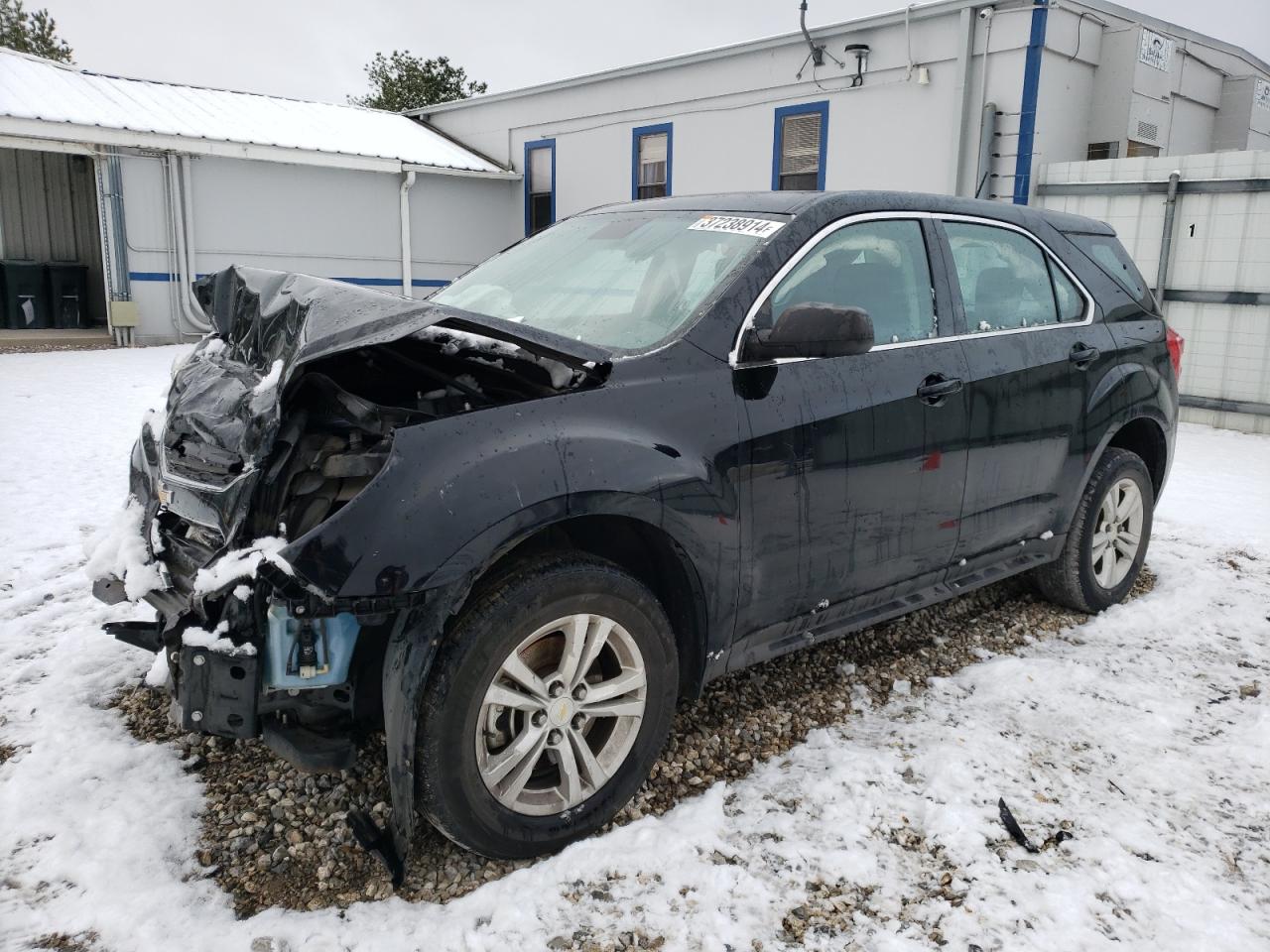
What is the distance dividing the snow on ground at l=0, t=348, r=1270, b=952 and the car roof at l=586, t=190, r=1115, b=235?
6.05 ft

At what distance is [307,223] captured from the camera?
16.7 metres

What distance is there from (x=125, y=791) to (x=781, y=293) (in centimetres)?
254

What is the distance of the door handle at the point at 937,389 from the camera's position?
3346mm

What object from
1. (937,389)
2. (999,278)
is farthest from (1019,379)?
(937,389)

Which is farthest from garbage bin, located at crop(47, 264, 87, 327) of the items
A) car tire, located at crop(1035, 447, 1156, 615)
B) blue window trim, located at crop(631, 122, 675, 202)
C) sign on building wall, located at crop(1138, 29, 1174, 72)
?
car tire, located at crop(1035, 447, 1156, 615)

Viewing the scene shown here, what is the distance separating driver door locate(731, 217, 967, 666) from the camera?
115 inches

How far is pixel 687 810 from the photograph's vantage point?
111 inches

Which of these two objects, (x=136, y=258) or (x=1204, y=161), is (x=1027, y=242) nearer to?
(x=1204, y=161)

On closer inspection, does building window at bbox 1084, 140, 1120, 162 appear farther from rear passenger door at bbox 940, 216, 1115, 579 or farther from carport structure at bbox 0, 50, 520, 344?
carport structure at bbox 0, 50, 520, 344

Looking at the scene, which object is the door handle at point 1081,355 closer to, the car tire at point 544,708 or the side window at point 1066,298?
the side window at point 1066,298

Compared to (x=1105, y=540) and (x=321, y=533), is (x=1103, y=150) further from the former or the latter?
(x=321, y=533)

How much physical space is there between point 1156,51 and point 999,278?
10784mm

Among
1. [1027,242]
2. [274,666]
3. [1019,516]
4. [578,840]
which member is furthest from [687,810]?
[1027,242]

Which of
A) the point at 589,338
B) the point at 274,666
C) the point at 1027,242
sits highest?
the point at 1027,242
